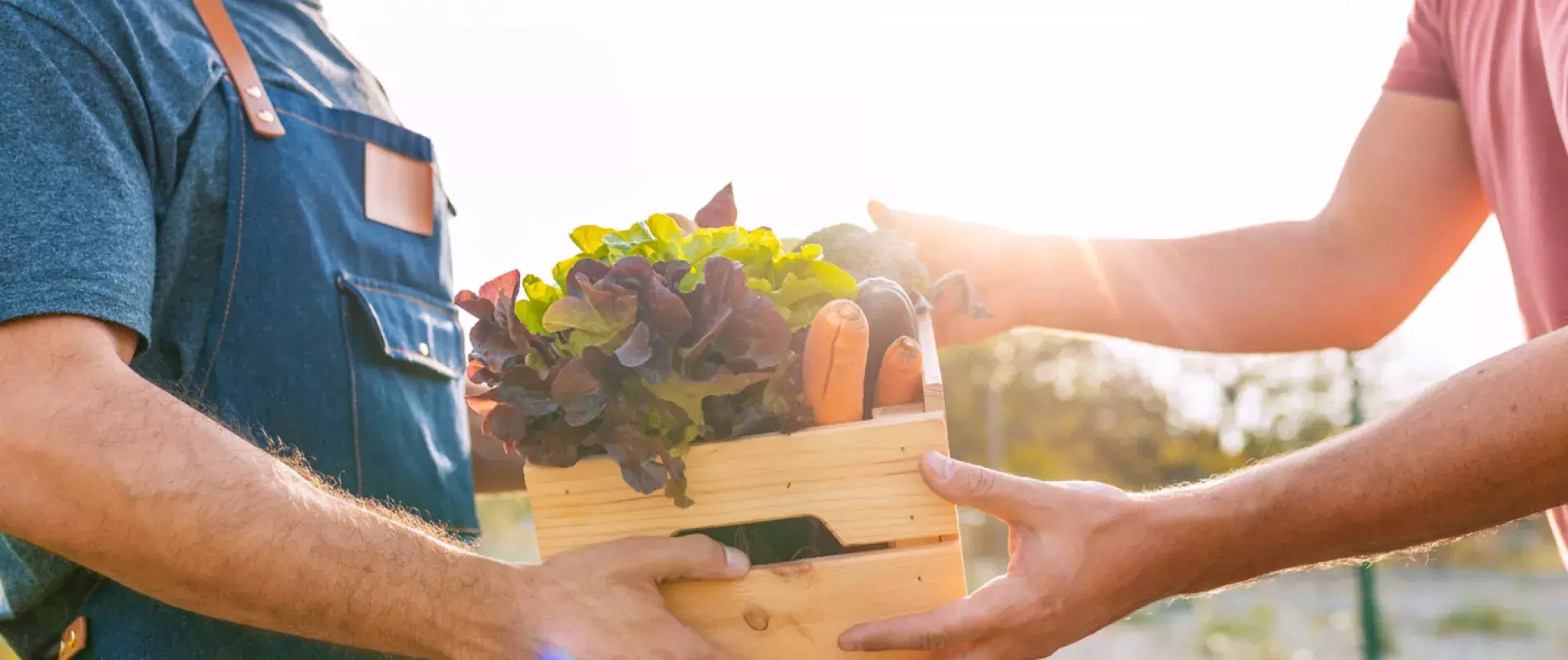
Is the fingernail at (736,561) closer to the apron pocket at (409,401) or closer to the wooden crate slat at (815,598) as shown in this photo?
the wooden crate slat at (815,598)

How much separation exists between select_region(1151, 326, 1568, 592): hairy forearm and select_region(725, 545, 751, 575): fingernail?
700 mm

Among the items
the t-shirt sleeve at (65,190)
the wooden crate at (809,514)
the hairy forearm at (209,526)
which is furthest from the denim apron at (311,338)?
the wooden crate at (809,514)

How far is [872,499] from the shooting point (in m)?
1.53

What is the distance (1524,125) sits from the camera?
221cm

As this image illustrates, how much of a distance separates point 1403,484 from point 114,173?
2.04 metres

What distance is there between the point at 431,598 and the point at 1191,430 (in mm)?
16973

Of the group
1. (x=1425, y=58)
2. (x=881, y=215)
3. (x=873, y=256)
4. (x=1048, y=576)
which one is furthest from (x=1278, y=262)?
(x=1048, y=576)

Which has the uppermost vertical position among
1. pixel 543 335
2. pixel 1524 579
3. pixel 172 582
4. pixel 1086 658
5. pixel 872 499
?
pixel 543 335

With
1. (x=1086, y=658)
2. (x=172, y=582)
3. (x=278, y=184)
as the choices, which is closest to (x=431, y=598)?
(x=172, y=582)

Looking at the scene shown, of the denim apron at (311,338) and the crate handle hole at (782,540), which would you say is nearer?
the crate handle hole at (782,540)

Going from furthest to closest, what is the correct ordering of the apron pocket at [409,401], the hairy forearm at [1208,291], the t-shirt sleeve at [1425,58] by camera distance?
the hairy forearm at [1208,291] < the t-shirt sleeve at [1425,58] < the apron pocket at [409,401]

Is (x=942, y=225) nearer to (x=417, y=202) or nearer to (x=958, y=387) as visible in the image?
(x=417, y=202)

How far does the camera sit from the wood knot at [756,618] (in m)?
1.55

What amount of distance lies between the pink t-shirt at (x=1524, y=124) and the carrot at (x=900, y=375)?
131 cm
